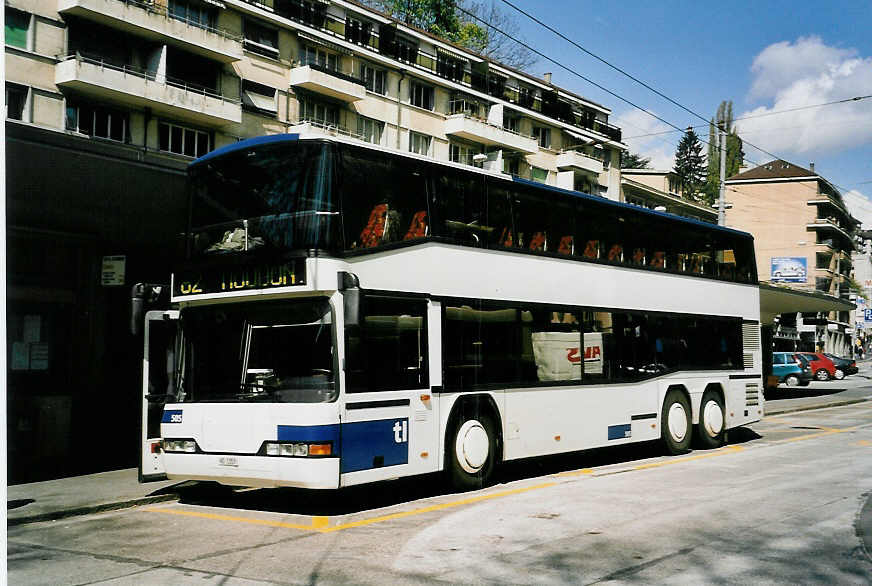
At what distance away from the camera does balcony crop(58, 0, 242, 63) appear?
1194 inches

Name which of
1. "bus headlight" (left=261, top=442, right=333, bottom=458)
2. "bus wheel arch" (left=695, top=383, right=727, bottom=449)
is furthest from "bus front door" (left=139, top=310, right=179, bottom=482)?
"bus wheel arch" (left=695, top=383, right=727, bottom=449)

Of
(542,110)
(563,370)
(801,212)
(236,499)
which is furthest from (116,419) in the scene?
(801,212)

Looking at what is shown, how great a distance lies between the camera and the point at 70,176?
12.4 m

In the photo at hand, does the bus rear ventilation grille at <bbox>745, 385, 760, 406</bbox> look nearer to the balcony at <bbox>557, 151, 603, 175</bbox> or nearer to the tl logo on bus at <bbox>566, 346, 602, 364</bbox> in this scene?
the tl logo on bus at <bbox>566, 346, 602, 364</bbox>

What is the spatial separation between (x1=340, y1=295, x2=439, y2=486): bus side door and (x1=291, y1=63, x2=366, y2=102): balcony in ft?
98.5

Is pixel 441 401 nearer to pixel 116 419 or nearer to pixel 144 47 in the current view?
pixel 116 419

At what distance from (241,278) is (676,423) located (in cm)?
919

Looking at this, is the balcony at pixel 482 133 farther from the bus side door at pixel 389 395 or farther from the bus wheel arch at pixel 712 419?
the bus side door at pixel 389 395

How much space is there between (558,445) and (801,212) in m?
88.8

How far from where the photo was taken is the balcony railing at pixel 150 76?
99.8 feet

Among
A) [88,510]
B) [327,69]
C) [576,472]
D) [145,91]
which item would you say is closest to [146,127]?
[145,91]

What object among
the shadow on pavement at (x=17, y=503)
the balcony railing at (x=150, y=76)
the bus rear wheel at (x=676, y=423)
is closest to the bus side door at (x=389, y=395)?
the shadow on pavement at (x=17, y=503)

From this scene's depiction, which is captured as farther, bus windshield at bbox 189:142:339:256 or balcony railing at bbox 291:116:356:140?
balcony railing at bbox 291:116:356:140

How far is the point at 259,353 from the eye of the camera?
9.77m
